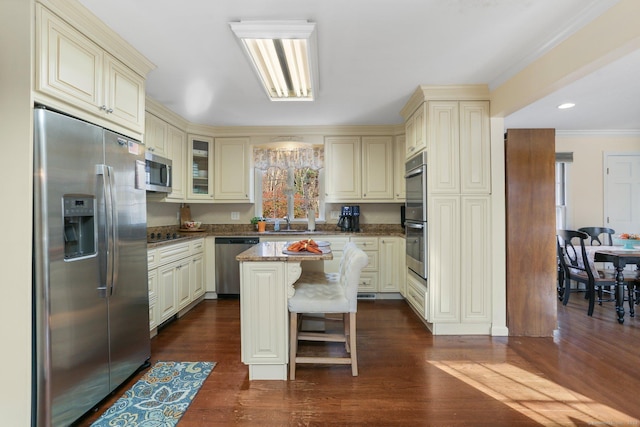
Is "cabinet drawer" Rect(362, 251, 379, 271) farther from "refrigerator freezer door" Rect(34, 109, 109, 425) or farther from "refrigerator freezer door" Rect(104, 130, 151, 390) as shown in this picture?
"refrigerator freezer door" Rect(34, 109, 109, 425)

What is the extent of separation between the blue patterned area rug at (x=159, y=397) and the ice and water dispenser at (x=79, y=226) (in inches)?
38.5

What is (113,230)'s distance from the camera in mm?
1961

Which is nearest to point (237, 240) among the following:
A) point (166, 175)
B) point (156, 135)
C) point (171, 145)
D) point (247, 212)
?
point (247, 212)

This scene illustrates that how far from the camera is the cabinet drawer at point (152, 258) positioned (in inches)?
109

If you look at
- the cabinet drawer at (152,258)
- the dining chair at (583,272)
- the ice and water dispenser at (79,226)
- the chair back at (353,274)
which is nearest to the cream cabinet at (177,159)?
the cabinet drawer at (152,258)

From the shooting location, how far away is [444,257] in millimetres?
3010

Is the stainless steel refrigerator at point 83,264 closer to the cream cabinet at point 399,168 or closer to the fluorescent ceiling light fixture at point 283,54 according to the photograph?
the fluorescent ceiling light fixture at point 283,54

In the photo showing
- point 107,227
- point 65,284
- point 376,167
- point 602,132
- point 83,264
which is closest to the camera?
point 65,284

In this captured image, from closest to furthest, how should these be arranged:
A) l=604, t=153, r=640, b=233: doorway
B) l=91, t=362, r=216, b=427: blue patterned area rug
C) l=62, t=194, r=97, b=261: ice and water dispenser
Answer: l=62, t=194, r=97, b=261: ice and water dispenser < l=91, t=362, r=216, b=427: blue patterned area rug < l=604, t=153, r=640, b=233: doorway

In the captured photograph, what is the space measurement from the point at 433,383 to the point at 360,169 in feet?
9.55

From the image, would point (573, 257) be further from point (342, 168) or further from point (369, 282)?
point (342, 168)

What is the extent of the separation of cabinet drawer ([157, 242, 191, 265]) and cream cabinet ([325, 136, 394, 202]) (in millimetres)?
1981

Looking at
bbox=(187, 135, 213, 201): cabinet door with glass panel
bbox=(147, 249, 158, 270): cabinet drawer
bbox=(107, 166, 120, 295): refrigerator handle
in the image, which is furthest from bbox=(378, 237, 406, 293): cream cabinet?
bbox=(107, 166, 120, 295): refrigerator handle

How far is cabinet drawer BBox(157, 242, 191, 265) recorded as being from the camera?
2.99 meters
